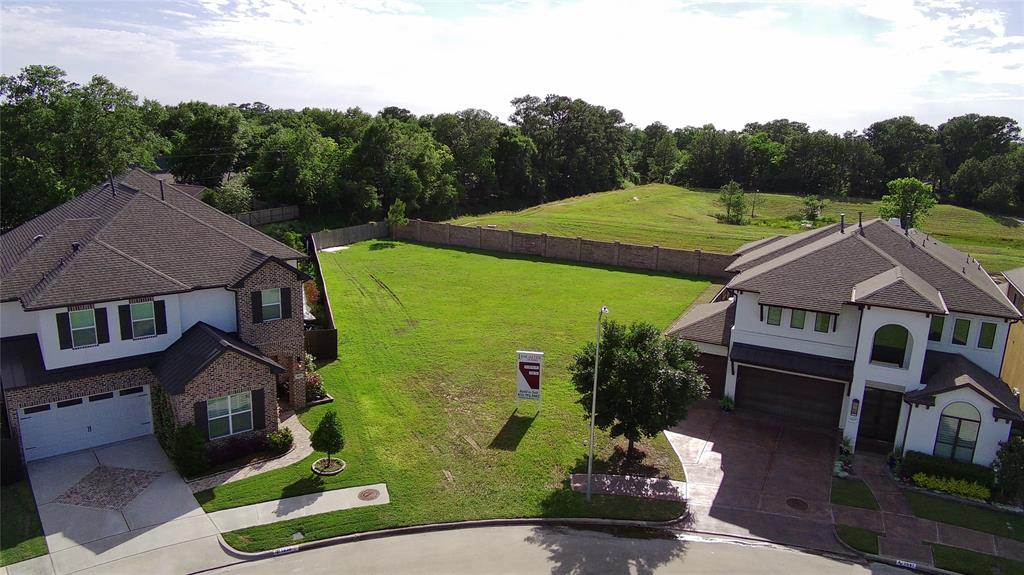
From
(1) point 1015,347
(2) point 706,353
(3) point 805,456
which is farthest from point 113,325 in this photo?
(1) point 1015,347

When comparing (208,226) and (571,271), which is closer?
(208,226)

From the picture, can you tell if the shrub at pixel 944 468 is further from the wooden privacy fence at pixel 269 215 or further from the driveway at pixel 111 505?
the wooden privacy fence at pixel 269 215

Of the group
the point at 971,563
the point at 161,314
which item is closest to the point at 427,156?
the point at 161,314

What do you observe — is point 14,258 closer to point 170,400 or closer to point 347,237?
point 170,400

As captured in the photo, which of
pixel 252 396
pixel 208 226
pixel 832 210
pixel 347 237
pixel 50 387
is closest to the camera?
pixel 50 387

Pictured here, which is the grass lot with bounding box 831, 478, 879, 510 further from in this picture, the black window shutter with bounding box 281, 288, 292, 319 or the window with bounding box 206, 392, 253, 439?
the black window shutter with bounding box 281, 288, 292, 319

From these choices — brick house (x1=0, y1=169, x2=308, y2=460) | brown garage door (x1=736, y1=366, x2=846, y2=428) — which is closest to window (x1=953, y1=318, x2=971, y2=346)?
brown garage door (x1=736, y1=366, x2=846, y2=428)

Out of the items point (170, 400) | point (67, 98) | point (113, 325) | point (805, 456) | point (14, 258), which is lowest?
point (805, 456)

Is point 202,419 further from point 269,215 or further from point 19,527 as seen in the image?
point 269,215
